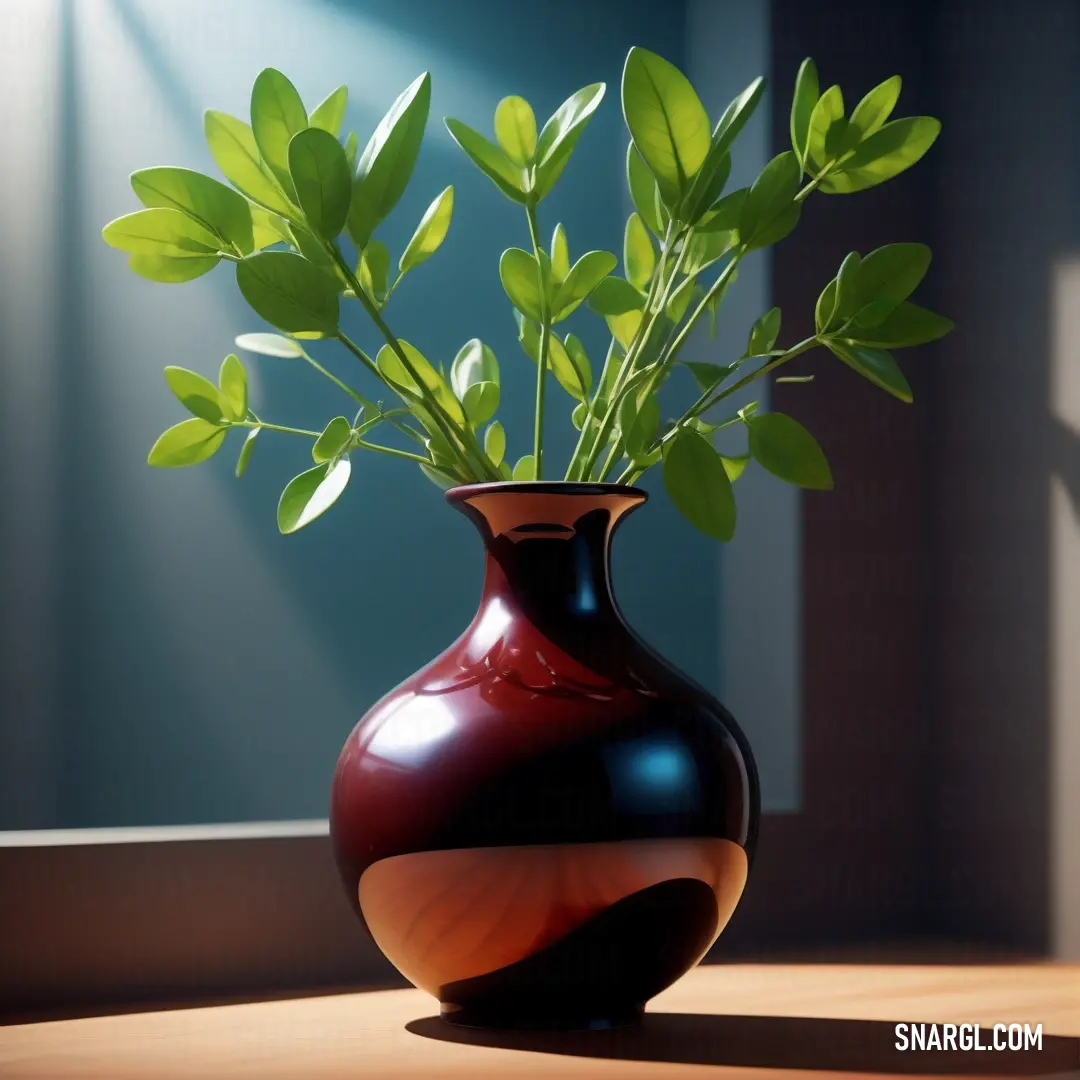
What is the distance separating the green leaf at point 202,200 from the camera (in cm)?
74

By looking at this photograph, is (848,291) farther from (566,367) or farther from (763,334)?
(566,367)

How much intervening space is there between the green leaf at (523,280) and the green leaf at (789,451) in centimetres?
15

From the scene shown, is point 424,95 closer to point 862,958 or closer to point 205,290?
point 205,290

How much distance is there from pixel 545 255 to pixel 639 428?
127 millimetres

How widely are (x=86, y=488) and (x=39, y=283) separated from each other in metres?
0.16

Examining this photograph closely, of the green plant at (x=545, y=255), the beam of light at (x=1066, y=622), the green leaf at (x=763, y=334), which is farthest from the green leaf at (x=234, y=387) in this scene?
the beam of light at (x=1066, y=622)

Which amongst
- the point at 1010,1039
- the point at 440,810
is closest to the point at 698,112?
the point at 440,810

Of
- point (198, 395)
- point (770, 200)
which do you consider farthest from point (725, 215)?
point (198, 395)

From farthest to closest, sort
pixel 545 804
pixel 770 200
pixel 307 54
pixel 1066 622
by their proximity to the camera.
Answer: pixel 307 54 < pixel 1066 622 < pixel 770 200 < pixel 545 804

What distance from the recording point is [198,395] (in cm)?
86

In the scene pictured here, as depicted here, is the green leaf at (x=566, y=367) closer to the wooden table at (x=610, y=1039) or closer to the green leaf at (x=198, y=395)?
the green leaf at (x=198, y=395)

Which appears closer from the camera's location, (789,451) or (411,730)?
(411,730)

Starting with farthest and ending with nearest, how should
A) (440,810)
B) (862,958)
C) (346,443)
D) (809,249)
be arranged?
(809,249)
(862,958)
(346,443)
(440,810)

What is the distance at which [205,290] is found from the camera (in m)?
1.15
